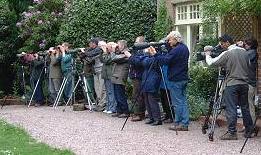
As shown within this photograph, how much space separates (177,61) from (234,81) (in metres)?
1.39

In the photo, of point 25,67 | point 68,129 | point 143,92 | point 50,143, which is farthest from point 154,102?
point 25,67

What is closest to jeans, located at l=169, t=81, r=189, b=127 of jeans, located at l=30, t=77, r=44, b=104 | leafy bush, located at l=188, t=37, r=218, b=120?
leafy bush, located at l=188, t=37, r=218, b=120

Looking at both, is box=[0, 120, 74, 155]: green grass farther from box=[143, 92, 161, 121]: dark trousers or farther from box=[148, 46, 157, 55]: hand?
box=[148, 46, 157, 55]: hand

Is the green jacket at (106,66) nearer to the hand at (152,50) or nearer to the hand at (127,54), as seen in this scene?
the hand at (127,54)

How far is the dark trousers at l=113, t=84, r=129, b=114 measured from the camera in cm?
1467

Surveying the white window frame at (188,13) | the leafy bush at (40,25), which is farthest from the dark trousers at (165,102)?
the leafy bush at (40,25)

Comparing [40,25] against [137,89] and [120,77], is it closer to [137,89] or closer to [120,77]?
[120,77]

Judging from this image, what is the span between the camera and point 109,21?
758 inches

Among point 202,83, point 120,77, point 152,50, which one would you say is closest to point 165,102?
point 152,50

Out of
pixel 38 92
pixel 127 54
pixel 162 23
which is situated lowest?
pixel 38 92

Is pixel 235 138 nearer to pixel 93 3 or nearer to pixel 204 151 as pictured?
pixel 204 151

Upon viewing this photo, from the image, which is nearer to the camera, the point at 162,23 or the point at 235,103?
the point at 235,103

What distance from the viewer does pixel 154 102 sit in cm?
1306

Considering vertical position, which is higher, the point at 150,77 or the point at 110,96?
the point at 150,77
